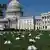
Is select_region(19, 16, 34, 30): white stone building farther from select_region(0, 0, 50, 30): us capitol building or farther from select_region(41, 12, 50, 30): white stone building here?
select_region(41, 12, 50, 30): white stone building

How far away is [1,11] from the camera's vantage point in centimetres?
8125

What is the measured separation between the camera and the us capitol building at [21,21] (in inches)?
2709

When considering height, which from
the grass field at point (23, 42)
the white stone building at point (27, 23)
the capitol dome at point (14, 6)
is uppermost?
the capitol dome at point (14, 6)

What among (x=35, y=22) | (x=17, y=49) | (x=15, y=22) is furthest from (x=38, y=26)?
(x=17, y=49)

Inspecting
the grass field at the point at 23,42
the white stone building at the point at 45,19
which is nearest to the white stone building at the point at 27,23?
the white stone building at the point at 45,19

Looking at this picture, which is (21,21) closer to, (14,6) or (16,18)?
(16,18)

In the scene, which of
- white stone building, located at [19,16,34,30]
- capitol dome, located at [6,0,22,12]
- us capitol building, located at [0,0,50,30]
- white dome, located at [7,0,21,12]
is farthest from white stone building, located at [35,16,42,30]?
white dome, located at [7,0,21,12]

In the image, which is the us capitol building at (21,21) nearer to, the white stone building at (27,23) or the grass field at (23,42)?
the white stone building at (27,23)

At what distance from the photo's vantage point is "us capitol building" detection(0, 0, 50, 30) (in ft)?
226

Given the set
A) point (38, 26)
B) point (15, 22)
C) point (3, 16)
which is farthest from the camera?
point (3, 16)

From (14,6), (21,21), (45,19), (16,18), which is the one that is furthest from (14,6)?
(45,19)

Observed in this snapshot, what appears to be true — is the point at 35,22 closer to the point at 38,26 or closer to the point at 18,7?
the point at 38,26

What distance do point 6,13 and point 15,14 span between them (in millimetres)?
3565

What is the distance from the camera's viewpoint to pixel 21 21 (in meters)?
70.0
